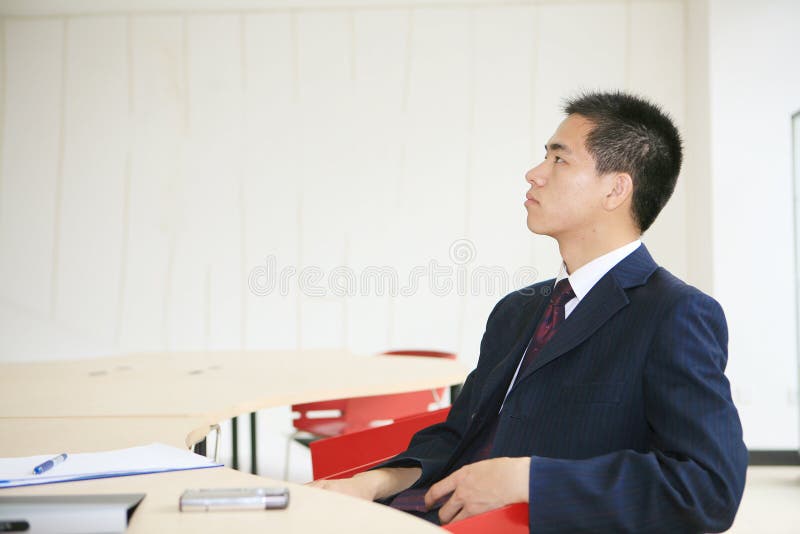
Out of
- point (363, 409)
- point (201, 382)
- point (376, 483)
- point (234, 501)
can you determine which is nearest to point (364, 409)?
point (363, 409)

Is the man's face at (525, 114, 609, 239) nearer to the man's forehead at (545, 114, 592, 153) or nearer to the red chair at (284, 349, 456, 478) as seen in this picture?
the man's forehead at (545, 114, 592, 153)

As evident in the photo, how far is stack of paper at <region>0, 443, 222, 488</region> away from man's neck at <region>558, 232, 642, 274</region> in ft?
2.66

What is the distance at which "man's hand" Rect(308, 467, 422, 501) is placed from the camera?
1.48 metres

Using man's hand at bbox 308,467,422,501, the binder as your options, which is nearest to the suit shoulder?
man's hand at bbox 308,467,422,501

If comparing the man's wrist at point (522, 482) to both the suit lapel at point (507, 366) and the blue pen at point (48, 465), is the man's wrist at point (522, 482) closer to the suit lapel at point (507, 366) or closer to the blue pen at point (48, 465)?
the suit lapel at point (507, 366)

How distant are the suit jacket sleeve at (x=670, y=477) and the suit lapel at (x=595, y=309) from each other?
7.5 inches

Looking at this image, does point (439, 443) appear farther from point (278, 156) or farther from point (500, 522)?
point (278, 156)

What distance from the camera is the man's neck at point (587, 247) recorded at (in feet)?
5.25

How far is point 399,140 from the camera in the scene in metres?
5.36

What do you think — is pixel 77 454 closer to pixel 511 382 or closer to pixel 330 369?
pixel 511 382

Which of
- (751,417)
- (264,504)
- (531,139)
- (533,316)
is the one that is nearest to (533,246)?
(531,139)

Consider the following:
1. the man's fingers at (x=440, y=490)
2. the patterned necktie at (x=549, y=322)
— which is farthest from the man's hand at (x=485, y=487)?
the patterned necktie at (x=549, y=322)

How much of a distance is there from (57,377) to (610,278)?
2069 mm

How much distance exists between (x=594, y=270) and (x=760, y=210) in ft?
12.2
